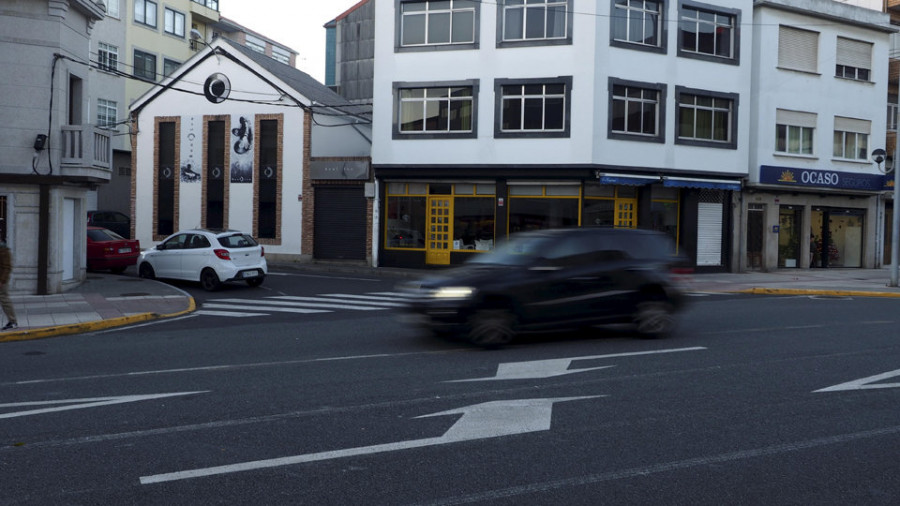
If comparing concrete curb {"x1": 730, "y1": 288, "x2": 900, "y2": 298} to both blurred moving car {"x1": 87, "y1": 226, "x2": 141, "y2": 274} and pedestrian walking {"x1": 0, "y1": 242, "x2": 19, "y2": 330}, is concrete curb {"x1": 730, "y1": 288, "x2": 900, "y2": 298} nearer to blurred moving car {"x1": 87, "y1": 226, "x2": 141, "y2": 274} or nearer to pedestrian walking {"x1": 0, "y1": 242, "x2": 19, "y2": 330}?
blurred moving car {"x1": 87, "y1": 226, "x2": 141, "y2": 274}

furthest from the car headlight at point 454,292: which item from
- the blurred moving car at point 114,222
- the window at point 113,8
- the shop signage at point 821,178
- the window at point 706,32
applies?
the window at point 113,8

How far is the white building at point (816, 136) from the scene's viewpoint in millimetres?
31141

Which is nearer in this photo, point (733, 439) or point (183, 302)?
point (733, 439)

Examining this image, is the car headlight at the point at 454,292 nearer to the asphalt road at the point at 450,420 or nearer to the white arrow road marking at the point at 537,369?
the asphalt road at the point at 450,420

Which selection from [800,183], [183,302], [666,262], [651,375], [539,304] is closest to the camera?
[651,375]

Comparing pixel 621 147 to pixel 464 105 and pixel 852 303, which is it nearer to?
pixel 464 105

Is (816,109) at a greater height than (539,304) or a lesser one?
greater

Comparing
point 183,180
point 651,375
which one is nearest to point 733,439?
point 651,375

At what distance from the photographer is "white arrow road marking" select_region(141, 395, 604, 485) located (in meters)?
5.93

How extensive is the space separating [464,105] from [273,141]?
835cm

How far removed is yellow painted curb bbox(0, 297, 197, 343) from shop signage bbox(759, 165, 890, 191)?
2252 cm

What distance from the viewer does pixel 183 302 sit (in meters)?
18.3

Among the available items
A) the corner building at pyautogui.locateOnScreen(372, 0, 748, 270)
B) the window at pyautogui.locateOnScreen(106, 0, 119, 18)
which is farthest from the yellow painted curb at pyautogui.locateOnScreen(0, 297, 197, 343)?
the window at pyautogui.locateOnScreen(106, 0, 119, 18)

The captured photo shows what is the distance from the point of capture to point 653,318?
41.4 ft
